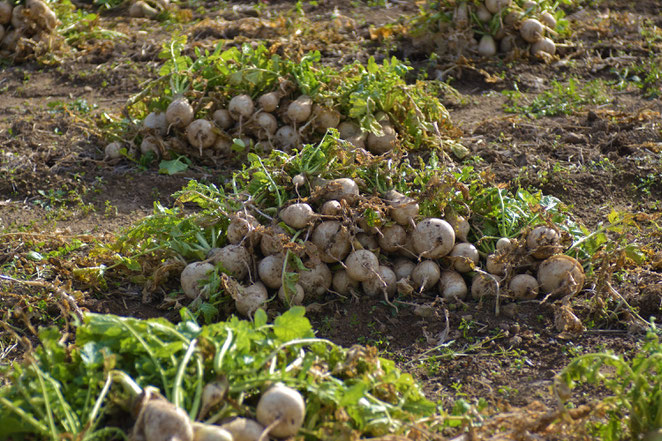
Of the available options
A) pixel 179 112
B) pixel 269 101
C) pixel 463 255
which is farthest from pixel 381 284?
pixel 179 112

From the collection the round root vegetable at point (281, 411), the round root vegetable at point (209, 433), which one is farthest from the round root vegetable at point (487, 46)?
the round root vegetable at point (209, 433)

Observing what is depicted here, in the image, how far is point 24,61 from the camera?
751 cm

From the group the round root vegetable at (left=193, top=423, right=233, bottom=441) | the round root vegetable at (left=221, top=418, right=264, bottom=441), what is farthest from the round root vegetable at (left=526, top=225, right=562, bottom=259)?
the round root vegetable at (left=193, top=423, right=233, bottom=441)

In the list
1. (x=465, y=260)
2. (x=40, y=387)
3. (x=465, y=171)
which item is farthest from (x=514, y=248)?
(x=40, y=387)

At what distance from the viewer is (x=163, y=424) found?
2.19m

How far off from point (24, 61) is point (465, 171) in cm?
539

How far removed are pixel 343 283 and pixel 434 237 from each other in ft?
1.88

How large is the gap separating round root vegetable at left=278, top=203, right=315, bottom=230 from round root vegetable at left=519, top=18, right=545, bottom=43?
13.4ft

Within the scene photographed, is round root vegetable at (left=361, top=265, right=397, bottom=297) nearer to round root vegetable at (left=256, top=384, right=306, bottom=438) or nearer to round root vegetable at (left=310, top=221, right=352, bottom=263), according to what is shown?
round root vegetable at (left=310, top=221, right=352, bottom=263)

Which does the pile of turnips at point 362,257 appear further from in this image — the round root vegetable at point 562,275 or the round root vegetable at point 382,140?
the round root vegetable at point 382,140

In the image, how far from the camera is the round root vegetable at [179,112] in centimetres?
534

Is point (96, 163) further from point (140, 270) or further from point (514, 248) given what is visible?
point (514, 248)

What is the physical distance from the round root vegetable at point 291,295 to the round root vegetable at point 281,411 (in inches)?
55.2

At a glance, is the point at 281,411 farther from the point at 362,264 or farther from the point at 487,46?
the point at 487,46
